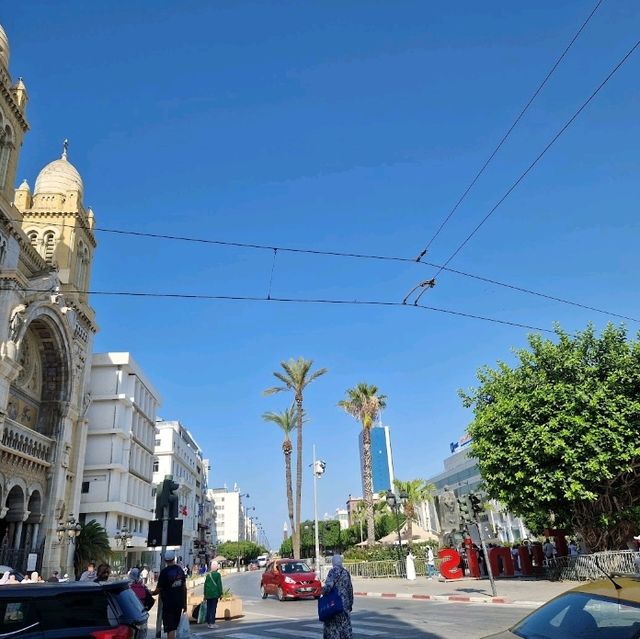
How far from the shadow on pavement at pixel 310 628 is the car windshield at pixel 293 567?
Answer: 6.14m

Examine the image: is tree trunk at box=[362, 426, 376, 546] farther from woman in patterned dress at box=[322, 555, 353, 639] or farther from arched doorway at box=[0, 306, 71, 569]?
woman in patterned dress at box=[322, 555, 353, 639]

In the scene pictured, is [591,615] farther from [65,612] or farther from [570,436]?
[570,436]

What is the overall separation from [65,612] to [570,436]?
18.5 metres

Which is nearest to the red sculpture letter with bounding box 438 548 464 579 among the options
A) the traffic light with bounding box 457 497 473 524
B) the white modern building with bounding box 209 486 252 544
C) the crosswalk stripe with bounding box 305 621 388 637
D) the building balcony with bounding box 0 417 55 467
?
the traffic light with bounding box 457 497 473 524

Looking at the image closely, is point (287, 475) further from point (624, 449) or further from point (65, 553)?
point (624, 449)

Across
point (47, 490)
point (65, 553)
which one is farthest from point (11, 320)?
point (65, 553)

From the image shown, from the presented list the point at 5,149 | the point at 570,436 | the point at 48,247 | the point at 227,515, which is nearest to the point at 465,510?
the point at 570,436

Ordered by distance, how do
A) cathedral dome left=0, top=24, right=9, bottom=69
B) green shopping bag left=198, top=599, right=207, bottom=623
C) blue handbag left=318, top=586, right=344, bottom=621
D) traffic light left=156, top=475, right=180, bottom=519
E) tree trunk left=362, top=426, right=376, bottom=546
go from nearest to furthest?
blue handbag left=318, top=586, right=344, bottom=621 → traffic light left=156, top=475, right=180, bottom=519 → green shopping bag left=198, top=599, right=207, bottom=623 → cathedral dome left=0, top=24, right=9, bottom=69 → tree trunk left=362, top=426, right=376, bottom=546

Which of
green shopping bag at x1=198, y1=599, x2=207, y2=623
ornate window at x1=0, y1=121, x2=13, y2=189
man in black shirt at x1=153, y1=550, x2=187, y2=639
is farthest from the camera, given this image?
ornate window at x1=0, y1=121, x2=13, y2=189

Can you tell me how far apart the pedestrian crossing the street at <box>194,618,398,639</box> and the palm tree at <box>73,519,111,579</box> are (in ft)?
83.7

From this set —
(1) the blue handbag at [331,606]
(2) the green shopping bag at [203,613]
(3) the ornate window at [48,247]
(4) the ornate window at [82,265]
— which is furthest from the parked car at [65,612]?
(4) the ornate window at [82,265]

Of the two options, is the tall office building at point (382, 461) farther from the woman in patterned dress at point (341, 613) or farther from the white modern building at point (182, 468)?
the woman in patterned dress at point (341, 613)

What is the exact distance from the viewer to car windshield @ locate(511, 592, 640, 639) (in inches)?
151

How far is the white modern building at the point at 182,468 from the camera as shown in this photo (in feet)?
240
